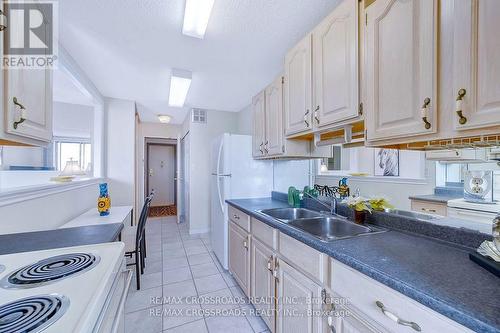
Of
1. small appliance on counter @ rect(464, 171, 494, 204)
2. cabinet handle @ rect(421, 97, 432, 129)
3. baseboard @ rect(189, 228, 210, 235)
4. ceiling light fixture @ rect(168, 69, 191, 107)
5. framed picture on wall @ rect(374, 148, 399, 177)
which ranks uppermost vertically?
ceiling light fixture @ rect(168, 69, 191, 107)

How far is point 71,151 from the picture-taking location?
3.78m

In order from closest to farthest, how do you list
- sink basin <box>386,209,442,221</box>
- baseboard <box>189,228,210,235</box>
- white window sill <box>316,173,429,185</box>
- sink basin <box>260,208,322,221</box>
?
sink basin <box>386,209,442,221</box> → white window sill <box>316,173,429,185</box> → sink basin <box>260,208,322,221</box> → baseboard <box>189,228,210,235</box>

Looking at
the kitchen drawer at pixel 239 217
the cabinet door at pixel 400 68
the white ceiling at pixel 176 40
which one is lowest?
the kitchen drawer at pixel 239 217

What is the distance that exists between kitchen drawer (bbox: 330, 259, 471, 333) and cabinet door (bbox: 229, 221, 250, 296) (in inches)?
42.7

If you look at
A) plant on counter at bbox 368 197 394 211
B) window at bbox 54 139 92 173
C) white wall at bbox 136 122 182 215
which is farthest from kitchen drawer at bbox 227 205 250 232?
white wall at bbox 136 122 182 215

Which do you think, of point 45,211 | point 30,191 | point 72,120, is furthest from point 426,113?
point 72,120

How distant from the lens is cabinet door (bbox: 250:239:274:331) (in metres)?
1.55

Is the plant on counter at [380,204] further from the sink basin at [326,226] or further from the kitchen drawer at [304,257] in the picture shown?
the kitchen drawer at [304,257]

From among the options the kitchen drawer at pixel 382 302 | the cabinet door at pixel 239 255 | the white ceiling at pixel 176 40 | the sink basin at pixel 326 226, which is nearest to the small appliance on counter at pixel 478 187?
the sink basin at pixel 326 226

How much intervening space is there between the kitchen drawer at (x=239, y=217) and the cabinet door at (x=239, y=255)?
2.1 inches

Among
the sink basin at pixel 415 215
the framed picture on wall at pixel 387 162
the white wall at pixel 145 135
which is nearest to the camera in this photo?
the sink basin at pixel 415 215

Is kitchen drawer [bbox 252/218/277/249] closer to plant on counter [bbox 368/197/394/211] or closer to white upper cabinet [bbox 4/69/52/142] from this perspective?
plant on counter [bbox 368/197/394/211]

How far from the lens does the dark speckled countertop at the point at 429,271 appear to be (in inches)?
23.2

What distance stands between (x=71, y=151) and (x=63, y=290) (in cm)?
406
